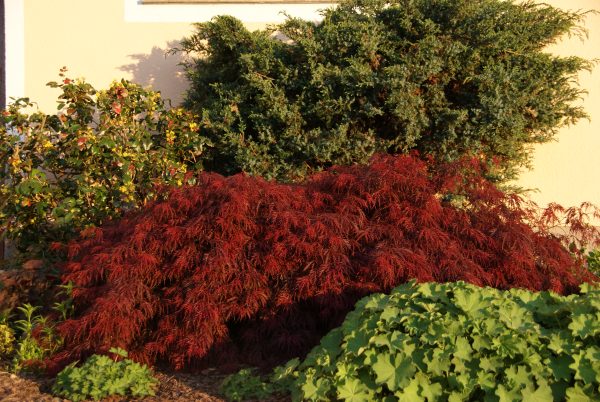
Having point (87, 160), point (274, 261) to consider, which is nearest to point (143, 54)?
point (87, 160)

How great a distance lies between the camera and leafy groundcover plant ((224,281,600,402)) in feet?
11.8

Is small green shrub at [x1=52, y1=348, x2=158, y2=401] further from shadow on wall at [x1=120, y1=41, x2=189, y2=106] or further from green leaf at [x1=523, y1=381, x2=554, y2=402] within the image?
shadow on wall at [x1=120, y1=41, x2=189, y2=106]

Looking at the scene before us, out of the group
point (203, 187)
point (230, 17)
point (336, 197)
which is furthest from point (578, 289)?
point (230, 17)

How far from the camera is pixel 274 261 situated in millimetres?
4629

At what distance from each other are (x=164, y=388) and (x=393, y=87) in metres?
3.63

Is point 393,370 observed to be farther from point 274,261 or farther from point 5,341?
point 5,341

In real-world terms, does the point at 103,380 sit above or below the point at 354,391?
below

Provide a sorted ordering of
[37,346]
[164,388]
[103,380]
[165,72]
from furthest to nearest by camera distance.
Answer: [165,72] → [37,346] → [164,388] → [103,380]

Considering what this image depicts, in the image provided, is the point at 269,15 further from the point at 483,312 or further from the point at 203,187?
the point at 483,312

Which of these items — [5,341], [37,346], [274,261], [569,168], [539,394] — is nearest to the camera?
[539,394]

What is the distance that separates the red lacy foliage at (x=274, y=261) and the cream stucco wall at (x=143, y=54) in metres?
2.96

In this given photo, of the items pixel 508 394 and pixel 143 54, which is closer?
pixel 508 394

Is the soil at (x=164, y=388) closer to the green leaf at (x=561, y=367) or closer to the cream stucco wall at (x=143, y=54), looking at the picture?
the green leaf at (x=561, y=367)

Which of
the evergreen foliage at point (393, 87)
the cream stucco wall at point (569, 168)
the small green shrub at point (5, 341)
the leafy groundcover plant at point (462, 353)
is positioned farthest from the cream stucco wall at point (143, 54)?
the leafy groundcover plant at point (462, 353)
